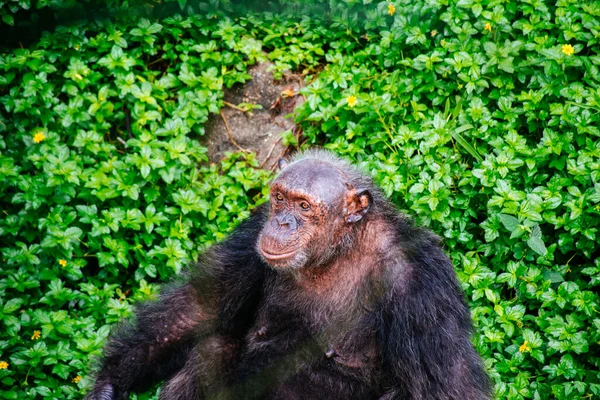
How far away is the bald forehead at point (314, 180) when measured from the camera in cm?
495

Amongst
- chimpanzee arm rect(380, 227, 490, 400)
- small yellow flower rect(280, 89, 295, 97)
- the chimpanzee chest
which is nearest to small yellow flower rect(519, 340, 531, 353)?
chimpanzee arm rect(380, 227, 490, 400)

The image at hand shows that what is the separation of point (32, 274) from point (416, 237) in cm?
325

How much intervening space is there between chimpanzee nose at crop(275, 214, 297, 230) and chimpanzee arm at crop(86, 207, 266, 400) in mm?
426

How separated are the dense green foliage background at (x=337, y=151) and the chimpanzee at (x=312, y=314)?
78 centimetres

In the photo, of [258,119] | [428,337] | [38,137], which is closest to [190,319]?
[428,337]

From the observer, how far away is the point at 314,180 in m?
5.01

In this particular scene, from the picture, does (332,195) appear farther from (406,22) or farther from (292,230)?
(406,22)

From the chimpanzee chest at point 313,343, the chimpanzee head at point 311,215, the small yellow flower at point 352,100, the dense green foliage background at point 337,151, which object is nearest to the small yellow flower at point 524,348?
the dense green foliage background at point 337,151

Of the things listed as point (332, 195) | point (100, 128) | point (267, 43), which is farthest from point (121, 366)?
point (267, 43)

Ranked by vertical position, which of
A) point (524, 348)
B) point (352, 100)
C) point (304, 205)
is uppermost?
point (304, 205)

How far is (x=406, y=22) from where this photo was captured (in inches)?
274

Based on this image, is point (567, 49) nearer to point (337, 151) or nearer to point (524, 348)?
point (337, 151)

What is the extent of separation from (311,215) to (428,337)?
40.5 inches

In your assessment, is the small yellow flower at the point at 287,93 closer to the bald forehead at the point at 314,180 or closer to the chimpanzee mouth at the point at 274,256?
the bald forehead at the point at 314,180
